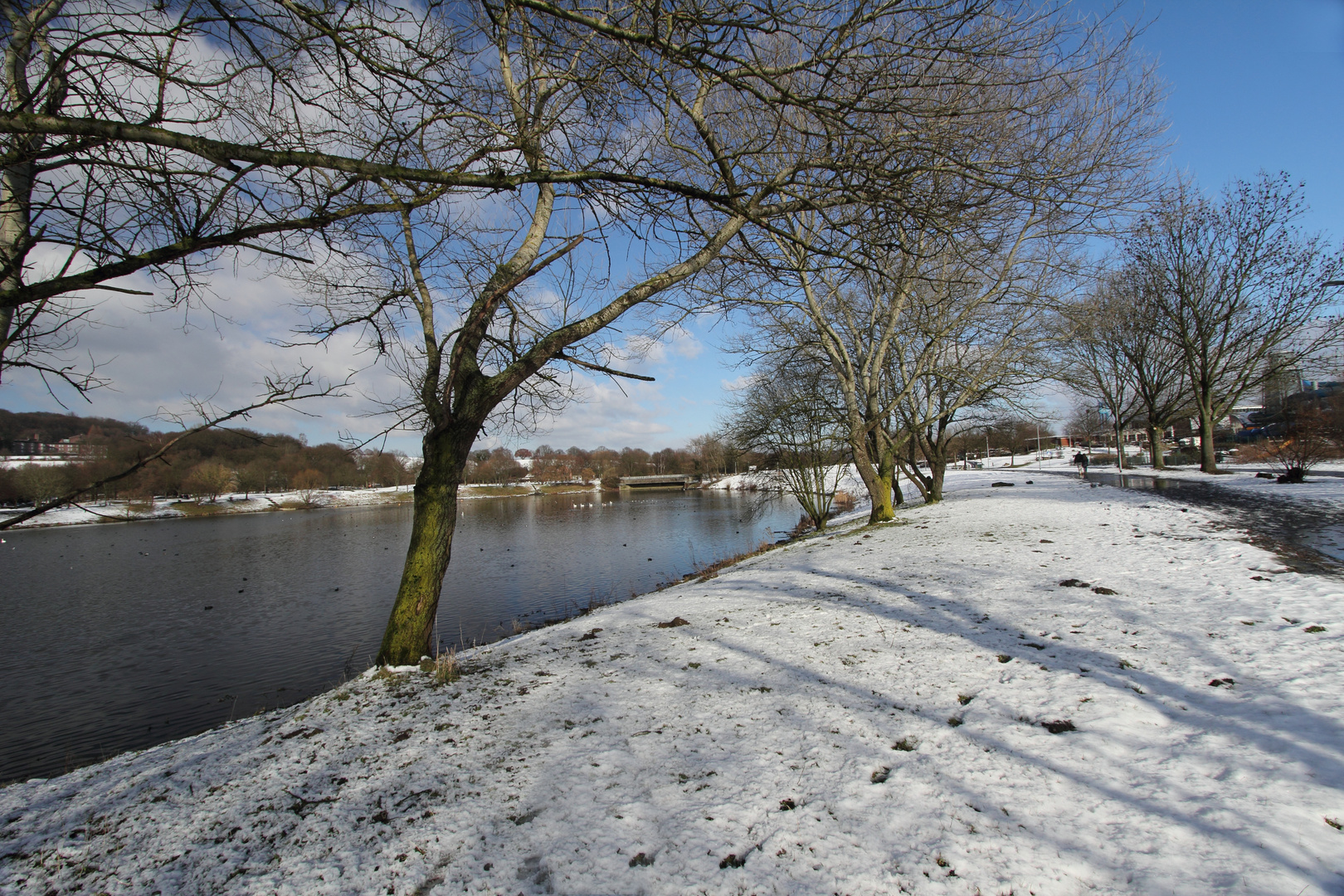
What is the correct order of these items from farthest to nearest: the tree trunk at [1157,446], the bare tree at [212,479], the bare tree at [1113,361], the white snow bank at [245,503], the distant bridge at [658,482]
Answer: the distant bridge at [658,482] < the bare tree at [212,479] < the white snow bank at [245,503] < the tree trunk at [1157,446] < the bare tree at [1113,361]

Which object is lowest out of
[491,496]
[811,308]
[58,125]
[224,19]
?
[491,496]

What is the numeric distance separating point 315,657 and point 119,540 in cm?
3525

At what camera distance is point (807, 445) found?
1557 cm

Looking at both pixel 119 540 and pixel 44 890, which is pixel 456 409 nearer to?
pixel 44 890

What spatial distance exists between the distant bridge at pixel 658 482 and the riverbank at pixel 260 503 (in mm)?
8693

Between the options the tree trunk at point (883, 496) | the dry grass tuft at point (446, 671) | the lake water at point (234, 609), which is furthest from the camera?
the tree trunk at point (883, 496)

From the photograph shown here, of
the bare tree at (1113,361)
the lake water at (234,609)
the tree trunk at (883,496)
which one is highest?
the bare tree at (1113,361)

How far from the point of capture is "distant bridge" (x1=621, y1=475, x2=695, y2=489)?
253ft

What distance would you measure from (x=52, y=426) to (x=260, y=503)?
67.3 m

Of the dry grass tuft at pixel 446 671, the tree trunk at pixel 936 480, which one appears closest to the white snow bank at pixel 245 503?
the dry grass tuft at pixel 446 671

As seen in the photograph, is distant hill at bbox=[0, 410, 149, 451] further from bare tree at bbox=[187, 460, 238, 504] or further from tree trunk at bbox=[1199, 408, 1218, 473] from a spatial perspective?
bare tree at bbox=[187, 460, 238, 504]

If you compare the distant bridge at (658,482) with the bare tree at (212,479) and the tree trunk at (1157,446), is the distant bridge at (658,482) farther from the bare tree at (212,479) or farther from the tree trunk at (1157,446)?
the tree trunk at (1157,446)

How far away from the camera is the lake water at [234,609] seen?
7430 millimetres

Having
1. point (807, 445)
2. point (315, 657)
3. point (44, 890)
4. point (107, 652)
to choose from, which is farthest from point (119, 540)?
point (44, 890)
